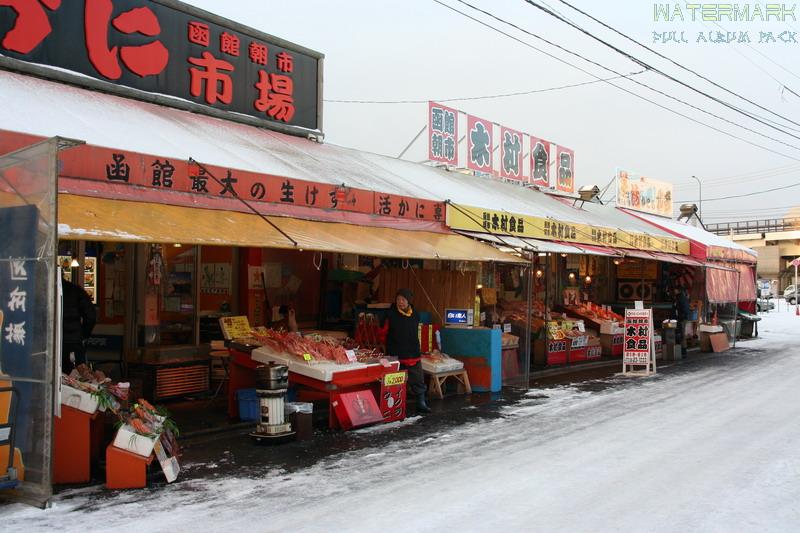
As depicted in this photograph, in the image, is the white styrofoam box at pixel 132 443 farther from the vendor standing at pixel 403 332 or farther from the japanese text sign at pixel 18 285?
the vendor standing at pixel 403 332

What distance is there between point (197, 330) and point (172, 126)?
12.1 ft

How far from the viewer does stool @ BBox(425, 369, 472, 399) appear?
1202cm

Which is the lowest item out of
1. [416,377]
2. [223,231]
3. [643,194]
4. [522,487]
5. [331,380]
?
[522,487]

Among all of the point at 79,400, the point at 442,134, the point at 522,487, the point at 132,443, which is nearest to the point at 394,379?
the point at 522,487

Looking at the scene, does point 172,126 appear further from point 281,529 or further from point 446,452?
point 281,529

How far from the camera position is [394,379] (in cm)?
1016

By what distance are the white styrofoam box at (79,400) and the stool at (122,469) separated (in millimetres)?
483

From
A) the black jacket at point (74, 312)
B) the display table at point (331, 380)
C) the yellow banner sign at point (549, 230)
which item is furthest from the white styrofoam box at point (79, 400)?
the yellow banner sign at point (549, 230)

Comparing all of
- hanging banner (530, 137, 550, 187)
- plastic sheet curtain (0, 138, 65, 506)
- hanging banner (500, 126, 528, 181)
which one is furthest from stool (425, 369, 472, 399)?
hanging banner (530, 137, 550, 187)

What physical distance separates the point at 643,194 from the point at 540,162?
22.1 feet

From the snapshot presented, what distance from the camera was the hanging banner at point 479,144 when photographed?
18.7 m

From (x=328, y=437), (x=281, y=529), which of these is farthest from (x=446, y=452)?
(x=281, y=529)

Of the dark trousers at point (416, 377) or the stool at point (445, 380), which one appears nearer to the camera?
the dark trousers at point (416, 377)

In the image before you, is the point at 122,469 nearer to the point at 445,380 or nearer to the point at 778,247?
the point at 445,380
